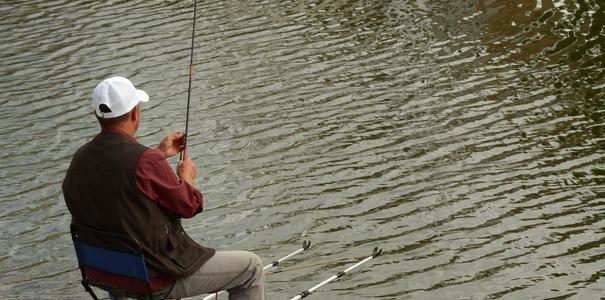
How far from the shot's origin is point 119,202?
19.6 feet

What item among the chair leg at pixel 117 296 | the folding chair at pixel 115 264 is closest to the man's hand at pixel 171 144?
the folding chair at pixel 115 264

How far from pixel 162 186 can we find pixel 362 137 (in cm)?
716

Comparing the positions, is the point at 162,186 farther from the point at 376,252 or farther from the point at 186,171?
the point at 376,252

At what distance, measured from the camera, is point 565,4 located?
65.9 feet

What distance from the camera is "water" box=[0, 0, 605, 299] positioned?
30.4 ft

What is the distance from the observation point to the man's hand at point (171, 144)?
679 cm

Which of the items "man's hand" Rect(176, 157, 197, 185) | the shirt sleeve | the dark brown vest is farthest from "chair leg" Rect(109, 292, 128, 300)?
"man's hand" Rect(176, 157, 197, 185)

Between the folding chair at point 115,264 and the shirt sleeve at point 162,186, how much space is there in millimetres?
294

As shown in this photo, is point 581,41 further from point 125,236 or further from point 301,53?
point 125,236

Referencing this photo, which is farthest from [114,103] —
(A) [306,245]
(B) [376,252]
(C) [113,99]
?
(B) [376,252]

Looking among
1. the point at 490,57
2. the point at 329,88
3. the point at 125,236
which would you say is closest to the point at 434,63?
the point at 490,57

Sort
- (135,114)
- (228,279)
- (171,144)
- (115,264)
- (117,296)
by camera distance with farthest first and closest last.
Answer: (171,144)
(228,279)
(117,296)
(135,114)
(115,264)

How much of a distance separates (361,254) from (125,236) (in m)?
3.83

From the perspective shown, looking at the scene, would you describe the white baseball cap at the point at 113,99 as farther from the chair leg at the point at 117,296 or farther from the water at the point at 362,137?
the water at the point at 362,137
